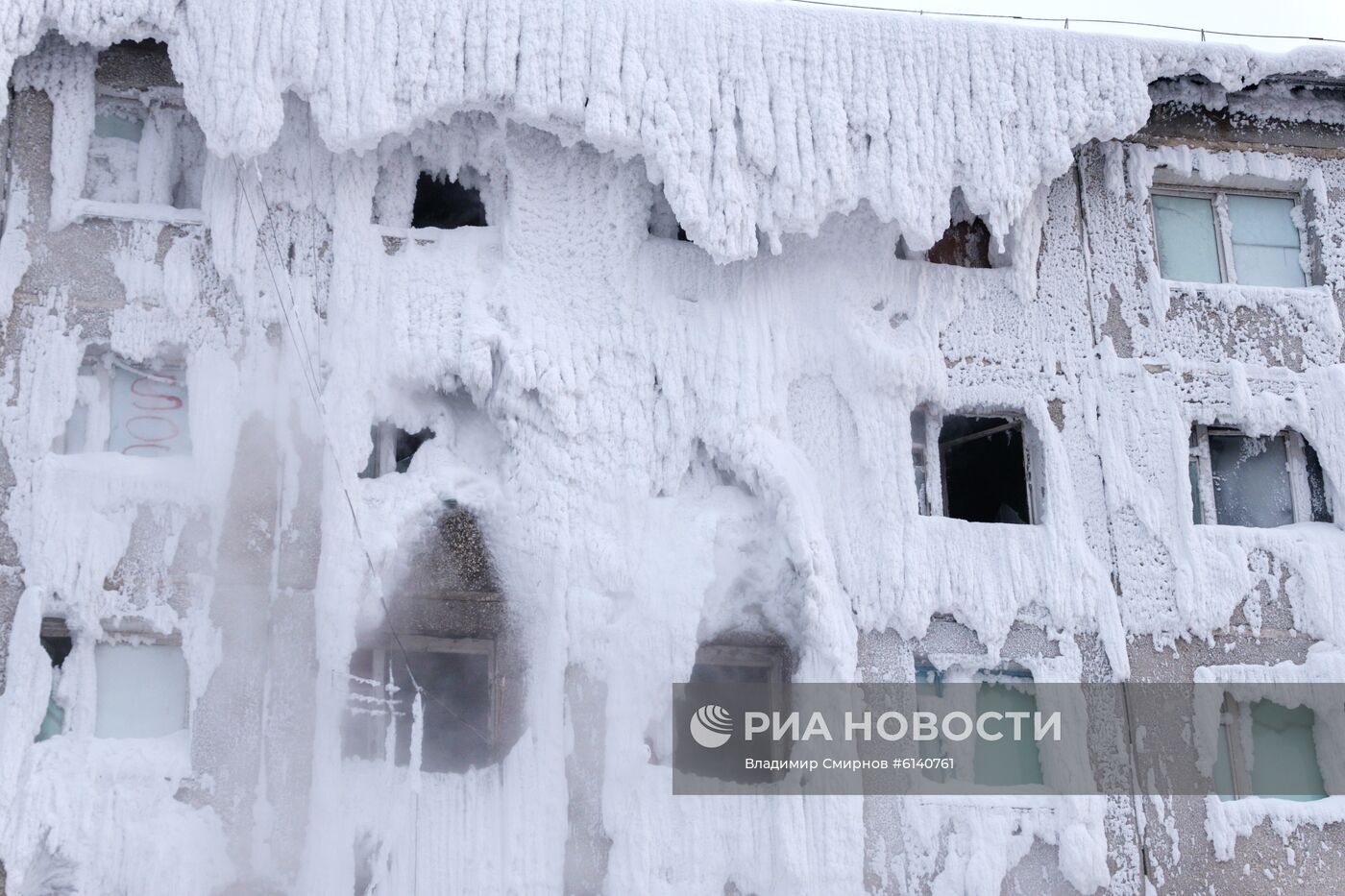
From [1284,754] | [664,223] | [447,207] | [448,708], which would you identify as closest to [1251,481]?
[1284,754]

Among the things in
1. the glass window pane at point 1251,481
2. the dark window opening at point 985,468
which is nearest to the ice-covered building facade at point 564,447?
the glass window pane at point 1251,481

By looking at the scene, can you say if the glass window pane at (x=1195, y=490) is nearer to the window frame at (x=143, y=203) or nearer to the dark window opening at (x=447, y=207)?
the dark window opening at (x=447, y=207)

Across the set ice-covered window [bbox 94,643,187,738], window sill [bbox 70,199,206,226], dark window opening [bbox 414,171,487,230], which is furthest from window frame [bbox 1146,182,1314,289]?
ice-covered window [bbox 94,643,187,738]

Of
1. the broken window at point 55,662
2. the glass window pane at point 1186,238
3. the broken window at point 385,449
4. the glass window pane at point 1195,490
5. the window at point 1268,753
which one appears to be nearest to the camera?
the broken window at point 55,662

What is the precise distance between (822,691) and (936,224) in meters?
3.21

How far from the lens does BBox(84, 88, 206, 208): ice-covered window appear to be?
28.8 ft

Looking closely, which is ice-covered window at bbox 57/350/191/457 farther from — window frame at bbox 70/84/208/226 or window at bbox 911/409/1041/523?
window at bbox 911/409/1041/523

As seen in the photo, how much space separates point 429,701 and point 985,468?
5.11 m

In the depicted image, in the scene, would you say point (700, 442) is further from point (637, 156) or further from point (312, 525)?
point (312, 525)

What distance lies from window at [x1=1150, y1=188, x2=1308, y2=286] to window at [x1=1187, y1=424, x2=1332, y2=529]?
1239 mm

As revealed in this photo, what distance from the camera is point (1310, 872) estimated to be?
8859 mm

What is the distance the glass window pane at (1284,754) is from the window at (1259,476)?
4.50 feet

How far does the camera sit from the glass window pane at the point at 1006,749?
888cm

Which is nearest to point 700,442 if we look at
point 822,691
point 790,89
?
point 822,691
